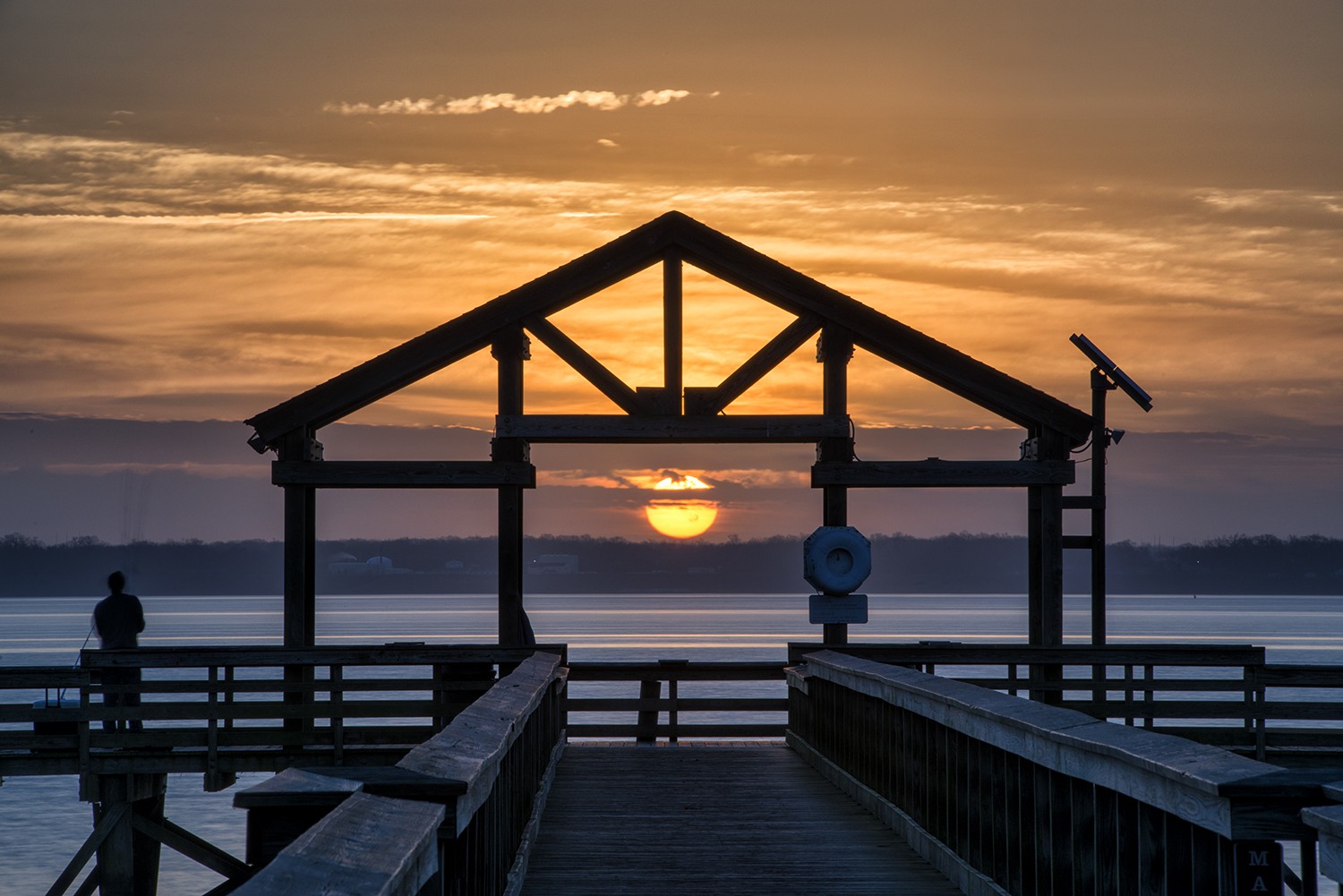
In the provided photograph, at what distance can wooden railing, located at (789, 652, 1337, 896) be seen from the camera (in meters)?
3.69

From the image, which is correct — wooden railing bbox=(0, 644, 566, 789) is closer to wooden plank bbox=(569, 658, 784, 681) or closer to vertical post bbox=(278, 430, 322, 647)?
vertical post bbox=(278, 430, 322, 647)

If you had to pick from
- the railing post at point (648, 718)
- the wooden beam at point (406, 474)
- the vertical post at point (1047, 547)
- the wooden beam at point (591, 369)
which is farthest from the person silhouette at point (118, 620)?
the vertical post at point (1047, 547)

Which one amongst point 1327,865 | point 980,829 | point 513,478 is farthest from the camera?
point 513,478

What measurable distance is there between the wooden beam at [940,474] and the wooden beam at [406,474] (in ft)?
10.8

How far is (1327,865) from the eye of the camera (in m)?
3.09

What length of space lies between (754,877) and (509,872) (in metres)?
1.45

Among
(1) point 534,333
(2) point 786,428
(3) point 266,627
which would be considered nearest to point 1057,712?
(2) point 786,428

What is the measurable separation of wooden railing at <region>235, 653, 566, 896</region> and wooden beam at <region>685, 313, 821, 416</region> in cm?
769

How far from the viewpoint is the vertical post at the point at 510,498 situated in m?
13.7

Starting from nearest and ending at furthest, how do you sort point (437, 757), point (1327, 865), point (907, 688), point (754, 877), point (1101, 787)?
point (1327, 865), point (437, 757), point (1101, 787), point (754, 877), point (907, 688)

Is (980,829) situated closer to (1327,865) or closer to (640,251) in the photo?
(1327,865)

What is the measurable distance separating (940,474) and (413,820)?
11.6 m

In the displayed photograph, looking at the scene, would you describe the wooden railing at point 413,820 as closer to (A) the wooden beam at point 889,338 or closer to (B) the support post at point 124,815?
(A) the wooden beam at point 889,338

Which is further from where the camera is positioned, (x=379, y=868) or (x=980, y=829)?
(x=980, y=829)
